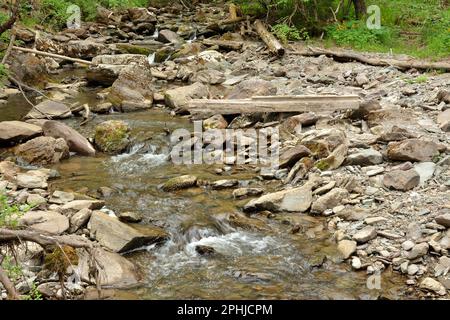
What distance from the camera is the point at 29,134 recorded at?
1080 cm

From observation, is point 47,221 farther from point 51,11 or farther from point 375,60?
point 51,11

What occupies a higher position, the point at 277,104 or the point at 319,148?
the point at 277,104

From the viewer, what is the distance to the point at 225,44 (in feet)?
64.6

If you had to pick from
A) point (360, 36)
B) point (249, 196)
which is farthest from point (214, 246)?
point (360, 36)

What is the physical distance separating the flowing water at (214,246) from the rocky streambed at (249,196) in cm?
2

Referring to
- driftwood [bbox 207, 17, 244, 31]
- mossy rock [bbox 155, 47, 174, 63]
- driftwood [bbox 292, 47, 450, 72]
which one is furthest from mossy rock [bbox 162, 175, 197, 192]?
driftwood [bbox 207, 17, 244, 31]

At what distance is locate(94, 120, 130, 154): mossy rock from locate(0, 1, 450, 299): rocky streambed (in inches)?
1.2

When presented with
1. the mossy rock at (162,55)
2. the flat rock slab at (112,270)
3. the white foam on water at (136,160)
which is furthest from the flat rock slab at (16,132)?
the mossy rock at (162,55)

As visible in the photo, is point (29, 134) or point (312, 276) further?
point (29, 134)

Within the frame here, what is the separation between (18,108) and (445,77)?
36.7 ft

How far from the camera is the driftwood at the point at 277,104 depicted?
35.7 feet

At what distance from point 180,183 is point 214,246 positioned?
2119 mm

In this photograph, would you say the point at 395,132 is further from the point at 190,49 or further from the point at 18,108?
the point at 190,49
